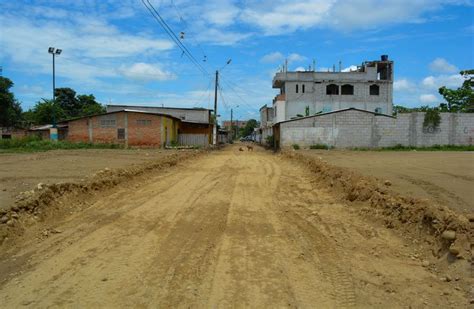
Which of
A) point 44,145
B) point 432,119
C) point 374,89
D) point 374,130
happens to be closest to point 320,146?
point 374,130

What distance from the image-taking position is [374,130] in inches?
1534

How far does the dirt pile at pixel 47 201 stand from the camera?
25.1 ft

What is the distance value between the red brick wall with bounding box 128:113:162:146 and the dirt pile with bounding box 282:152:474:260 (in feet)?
97.8

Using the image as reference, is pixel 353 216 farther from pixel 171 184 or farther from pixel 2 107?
pixel 2 107

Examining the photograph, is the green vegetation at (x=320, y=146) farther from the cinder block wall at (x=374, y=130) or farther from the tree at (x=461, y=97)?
the tree at (x=461, y=97)

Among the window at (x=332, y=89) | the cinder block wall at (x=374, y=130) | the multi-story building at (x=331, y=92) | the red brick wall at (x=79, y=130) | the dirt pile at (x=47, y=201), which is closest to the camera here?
the dirt pile at (x=47, y=201)

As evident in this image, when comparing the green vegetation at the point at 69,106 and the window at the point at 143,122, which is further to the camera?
the green vegetation at the point at 69,106

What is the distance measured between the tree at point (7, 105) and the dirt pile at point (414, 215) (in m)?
53.3

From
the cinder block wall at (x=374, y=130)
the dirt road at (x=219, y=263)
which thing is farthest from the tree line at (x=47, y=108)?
the dirt road at (x=219, y=263)

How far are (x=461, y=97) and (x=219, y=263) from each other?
6007 centimetres

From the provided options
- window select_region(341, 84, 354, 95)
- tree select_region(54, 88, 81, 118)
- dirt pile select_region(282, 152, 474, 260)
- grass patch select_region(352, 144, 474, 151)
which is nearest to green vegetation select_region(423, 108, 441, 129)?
grass patch select_region(352, 144, 474, 151)

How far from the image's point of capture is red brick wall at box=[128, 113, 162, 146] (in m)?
40.4

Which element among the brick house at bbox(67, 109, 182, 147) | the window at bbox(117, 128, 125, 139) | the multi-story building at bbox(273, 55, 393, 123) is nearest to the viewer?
the brick house at bbox(67, 109, 182, 147)

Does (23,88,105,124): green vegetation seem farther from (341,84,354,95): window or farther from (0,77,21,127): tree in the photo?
(341,84,354,95): window
